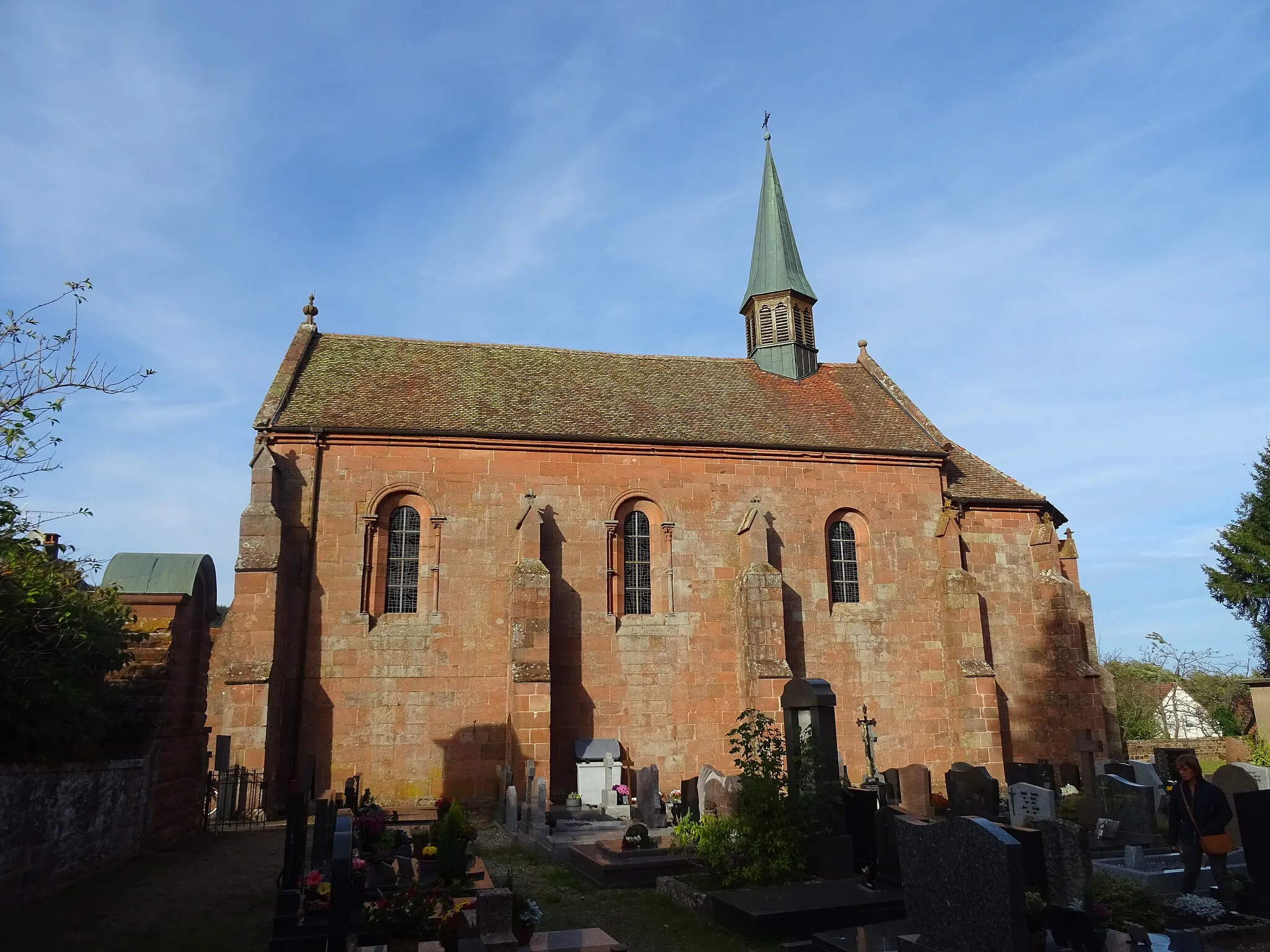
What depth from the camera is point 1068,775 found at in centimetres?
2122

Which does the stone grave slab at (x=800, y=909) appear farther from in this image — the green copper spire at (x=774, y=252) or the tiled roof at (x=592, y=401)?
the green copper spire at (x=774, y=252)

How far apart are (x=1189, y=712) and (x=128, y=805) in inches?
1567

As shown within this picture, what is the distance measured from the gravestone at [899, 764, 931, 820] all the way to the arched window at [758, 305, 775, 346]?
1544 centimetres

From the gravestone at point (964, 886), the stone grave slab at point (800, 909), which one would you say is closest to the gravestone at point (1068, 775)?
the stone grave slab at point (800, 909)

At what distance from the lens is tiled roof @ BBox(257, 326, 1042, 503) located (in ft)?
69.6

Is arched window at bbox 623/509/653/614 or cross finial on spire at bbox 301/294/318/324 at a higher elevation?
cross finial on spire at bbox 301/294/318/324

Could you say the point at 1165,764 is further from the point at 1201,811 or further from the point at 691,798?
the point at 691,798

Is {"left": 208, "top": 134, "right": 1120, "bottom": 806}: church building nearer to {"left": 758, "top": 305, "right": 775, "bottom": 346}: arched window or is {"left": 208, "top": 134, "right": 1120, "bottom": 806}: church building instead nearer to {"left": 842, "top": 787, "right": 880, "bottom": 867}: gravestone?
{"left": 758, "top": 305, "right": 775, "bottom": 346}: arched window

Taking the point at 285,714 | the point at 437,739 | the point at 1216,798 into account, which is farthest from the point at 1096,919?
the point at 285,714

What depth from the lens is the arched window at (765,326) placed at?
1090 inches

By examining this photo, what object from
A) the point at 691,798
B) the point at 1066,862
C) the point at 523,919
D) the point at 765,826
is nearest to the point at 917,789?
the point at 691,798

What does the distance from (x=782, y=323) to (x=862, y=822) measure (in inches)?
755

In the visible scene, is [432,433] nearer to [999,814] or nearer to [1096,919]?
[999,814]

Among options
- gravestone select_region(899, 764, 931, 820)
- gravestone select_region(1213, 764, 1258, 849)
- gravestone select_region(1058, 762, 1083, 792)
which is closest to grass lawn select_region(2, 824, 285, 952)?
gravestone select_region(899, 764, 931, 820)
